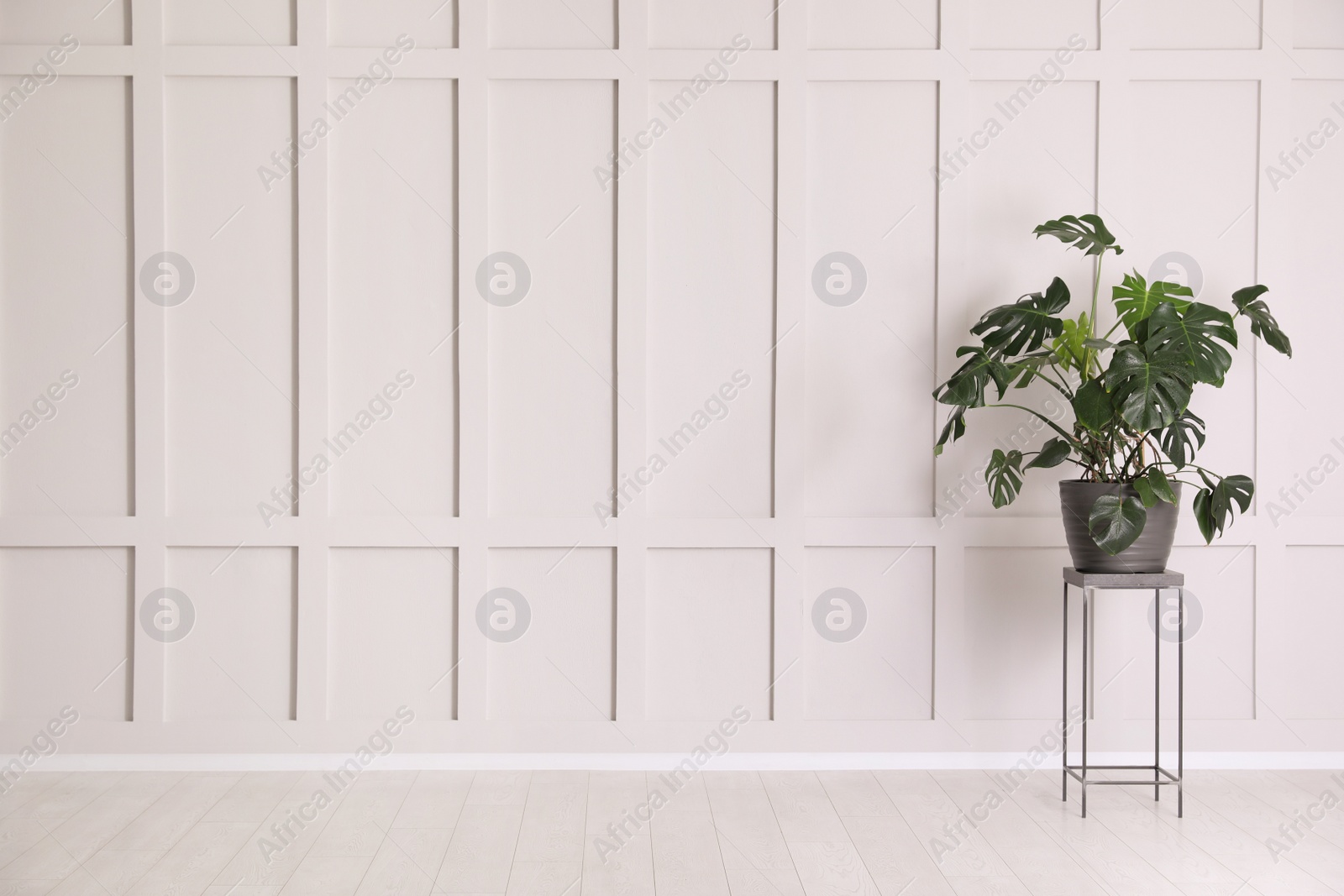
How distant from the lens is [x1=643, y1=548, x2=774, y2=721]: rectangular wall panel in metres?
3.20

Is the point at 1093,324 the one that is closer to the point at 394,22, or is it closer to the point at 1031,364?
the point at 1031,364

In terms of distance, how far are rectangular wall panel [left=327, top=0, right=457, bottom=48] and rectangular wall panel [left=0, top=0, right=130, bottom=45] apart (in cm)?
72

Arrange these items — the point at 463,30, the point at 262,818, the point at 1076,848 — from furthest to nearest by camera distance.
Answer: the point at 463,30
the point at 262,818
the point at 1076,848

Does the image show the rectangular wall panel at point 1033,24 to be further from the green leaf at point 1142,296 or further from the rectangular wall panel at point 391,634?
the rectangular wall panel at point 391,634

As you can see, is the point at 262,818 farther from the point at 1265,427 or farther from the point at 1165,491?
the point at 1265,427

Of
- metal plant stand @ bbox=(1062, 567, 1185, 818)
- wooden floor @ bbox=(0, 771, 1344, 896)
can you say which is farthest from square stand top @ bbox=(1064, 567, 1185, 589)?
wooden floor @ bbox=(0, 771, 1344, 896)

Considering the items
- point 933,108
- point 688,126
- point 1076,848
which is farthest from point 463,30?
point 1076,848

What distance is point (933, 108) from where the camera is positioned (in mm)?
3197

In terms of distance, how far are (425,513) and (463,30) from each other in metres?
1.65

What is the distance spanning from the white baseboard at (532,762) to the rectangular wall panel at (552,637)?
0.15m

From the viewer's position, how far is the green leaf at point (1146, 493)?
2.65 m

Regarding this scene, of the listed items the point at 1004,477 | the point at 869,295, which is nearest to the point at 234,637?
the point at 869,295

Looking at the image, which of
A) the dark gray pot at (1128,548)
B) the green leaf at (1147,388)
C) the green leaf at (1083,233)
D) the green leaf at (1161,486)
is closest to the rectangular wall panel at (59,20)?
the green leaf at (1083,233)

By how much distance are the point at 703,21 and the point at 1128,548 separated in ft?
7.22
